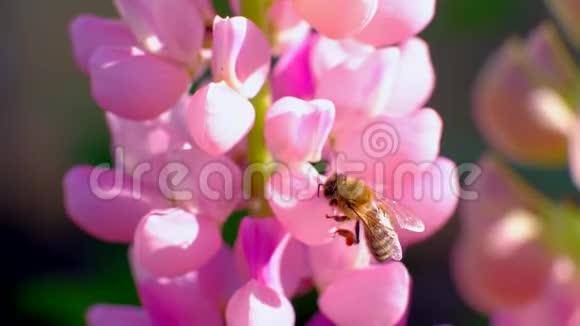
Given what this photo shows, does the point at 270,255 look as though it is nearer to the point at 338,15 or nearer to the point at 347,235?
the point at 347,235

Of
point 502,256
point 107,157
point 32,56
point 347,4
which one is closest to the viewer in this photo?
point 347,4

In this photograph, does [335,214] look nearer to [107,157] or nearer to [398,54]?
[398,54]

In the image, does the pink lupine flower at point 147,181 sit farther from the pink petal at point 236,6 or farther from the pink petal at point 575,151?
the pink petal at point 575,151

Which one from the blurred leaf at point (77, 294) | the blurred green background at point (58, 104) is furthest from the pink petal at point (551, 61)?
the blurred green background at point (58, 104)

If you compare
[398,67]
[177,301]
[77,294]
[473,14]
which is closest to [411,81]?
[398,67]

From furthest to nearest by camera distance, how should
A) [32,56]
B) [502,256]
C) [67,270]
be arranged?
[32,56]
[67,270]
[502,256]

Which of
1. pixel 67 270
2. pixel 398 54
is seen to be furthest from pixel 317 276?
pixel 67 270

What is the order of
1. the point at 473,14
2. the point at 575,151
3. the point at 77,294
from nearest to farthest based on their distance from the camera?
the point at 575,151
the point at 77,294
the point at 473,14
